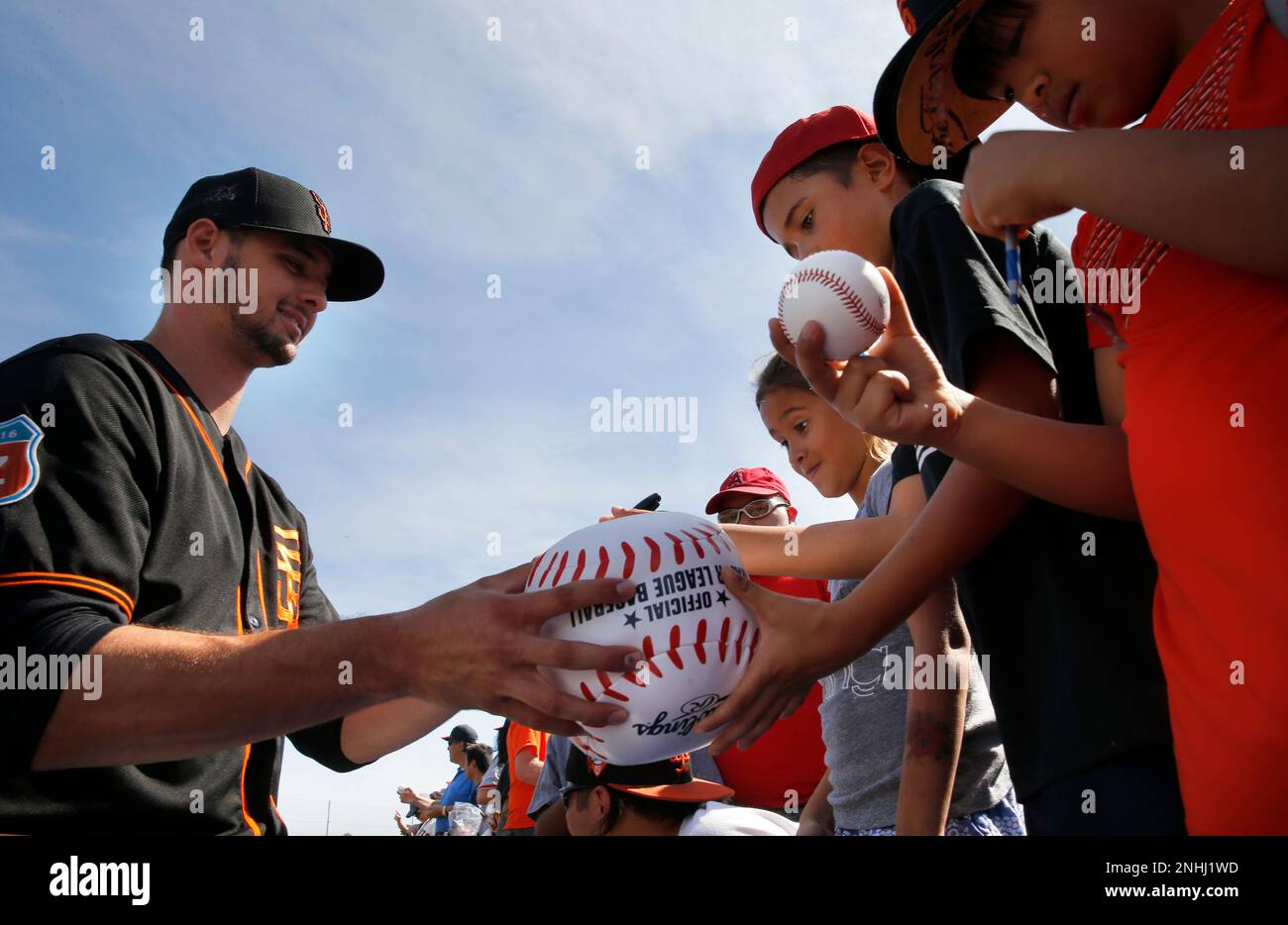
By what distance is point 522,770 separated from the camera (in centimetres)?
736

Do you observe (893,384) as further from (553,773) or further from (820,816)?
(553,773)

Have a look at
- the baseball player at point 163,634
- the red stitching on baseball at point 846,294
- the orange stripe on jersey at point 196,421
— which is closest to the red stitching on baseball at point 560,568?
the baseball player at point 163,634

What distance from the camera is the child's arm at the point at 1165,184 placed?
4.86 ft

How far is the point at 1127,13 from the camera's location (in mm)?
1884

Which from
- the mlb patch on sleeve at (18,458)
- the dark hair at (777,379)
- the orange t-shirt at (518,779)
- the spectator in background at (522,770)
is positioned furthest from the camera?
the orange t-shirt at (518,779)

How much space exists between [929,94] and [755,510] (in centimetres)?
313

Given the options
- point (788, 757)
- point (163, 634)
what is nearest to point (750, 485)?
point (788, 757)

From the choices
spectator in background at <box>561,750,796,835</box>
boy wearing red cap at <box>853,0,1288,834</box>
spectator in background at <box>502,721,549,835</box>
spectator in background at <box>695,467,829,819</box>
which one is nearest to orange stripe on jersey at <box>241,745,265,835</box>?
spectator in background at <box>561,750,796,835</box>

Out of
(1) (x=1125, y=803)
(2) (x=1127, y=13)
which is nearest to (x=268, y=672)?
(1) (x=1125, y=803)

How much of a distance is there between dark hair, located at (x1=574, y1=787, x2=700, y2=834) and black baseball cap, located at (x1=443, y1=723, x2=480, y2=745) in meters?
10.6

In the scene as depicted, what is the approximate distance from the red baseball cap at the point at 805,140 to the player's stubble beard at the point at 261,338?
2.31m

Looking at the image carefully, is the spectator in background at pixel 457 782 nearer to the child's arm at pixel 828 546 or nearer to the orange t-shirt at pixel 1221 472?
the child's arm at pixel 828 546

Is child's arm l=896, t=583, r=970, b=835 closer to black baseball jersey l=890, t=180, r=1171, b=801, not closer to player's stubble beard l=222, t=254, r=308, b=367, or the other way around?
black baseball jersey l=890, t=180, r=1171, b=801
